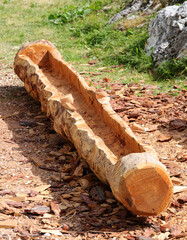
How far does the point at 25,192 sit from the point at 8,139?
1.58 m

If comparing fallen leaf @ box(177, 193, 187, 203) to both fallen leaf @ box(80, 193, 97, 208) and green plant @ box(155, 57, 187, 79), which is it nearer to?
fallen leaf @ box(80, 193, 97, 208)

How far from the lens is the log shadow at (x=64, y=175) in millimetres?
3653

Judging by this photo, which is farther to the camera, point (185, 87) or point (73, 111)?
point (185, 87)

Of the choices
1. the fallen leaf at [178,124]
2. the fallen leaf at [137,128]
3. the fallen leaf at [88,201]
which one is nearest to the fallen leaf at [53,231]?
the fallen leaf at [88,201]

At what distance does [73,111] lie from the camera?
16.0 ft

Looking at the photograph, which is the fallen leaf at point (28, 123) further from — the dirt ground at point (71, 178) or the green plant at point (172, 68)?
the green plant at point (172, 68)

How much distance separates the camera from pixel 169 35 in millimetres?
8250

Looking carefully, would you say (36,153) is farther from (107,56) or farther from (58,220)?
(107,56)

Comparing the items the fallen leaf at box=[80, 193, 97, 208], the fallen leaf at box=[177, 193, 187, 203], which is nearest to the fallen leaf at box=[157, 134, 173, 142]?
the fallen leaf at box=[177, 193, 187, 203]

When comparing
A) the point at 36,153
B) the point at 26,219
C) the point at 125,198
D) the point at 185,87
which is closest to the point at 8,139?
the point at 36,153

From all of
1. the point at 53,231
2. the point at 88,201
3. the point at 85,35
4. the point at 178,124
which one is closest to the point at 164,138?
the point at 178,124

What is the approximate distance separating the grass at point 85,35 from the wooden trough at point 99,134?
167 centimetres

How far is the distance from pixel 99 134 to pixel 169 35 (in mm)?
4399

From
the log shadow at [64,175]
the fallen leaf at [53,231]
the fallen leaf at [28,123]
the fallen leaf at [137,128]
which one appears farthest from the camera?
the fallen leaf at [28,123]
